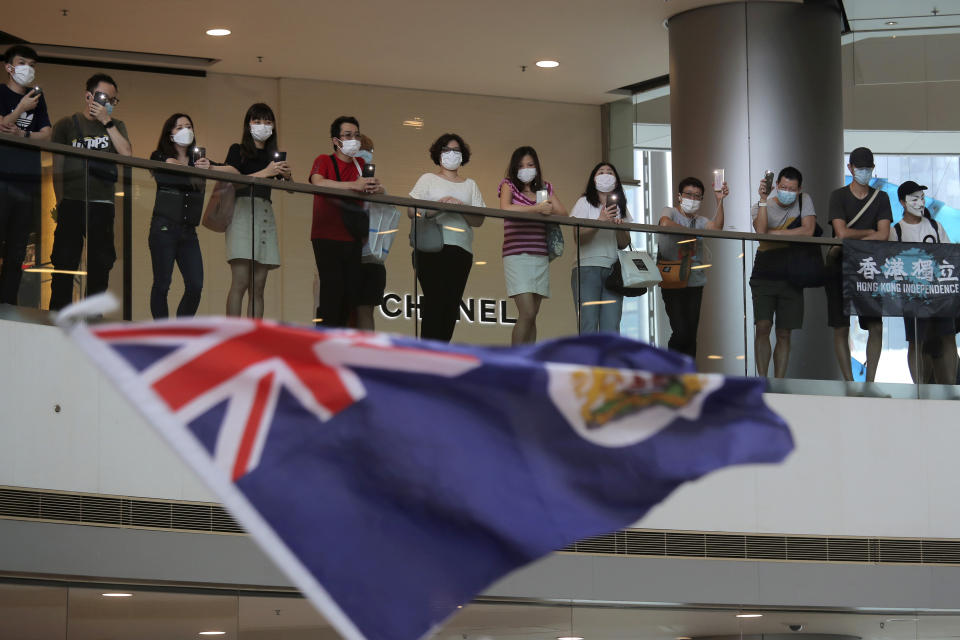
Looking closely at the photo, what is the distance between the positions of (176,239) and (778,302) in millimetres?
4306

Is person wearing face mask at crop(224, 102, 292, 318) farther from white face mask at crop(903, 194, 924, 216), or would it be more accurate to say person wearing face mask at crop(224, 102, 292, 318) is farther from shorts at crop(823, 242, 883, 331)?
white face mask at crop(903, 194, 924, 216)

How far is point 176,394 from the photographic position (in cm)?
300

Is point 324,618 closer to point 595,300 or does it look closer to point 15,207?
point 595,300

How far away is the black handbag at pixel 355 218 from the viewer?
8789mm

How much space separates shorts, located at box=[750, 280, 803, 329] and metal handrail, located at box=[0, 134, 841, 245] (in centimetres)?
32

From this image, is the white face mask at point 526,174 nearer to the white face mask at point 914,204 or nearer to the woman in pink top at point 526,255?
the woman in pink top at point 526,255

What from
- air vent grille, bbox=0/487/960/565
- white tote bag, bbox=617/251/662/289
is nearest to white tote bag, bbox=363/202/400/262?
white tote bag, bbox=617/251/662/289

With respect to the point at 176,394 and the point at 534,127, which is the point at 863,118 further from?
the point at 176,394

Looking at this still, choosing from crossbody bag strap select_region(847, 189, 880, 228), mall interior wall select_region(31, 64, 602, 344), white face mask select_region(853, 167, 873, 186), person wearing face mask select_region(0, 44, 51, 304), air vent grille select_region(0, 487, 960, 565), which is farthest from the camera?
mall interior wall select_region(31, 64, 602, 344)

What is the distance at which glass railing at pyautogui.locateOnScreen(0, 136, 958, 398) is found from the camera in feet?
26.3

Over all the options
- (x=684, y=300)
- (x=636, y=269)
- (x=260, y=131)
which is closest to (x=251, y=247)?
(x=260, y=131)

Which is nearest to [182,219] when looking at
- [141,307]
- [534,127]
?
[141,307]

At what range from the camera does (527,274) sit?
938 centimetres

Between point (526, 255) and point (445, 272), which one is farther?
point (526, 255)
